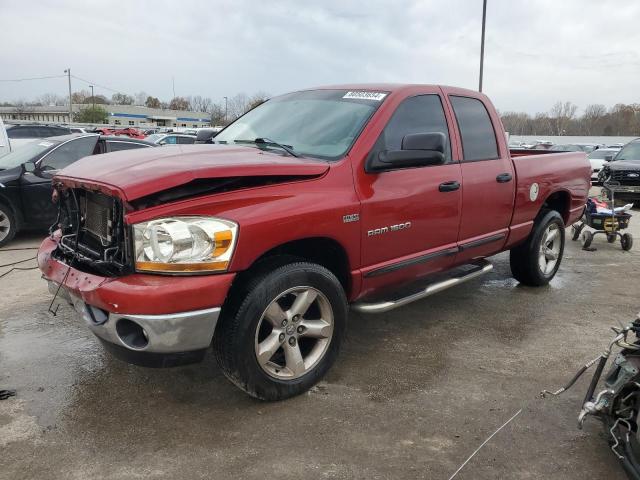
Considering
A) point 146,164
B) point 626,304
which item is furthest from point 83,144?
point 626,304

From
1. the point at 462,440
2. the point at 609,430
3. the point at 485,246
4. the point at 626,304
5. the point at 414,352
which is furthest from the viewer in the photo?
the point at 626,304

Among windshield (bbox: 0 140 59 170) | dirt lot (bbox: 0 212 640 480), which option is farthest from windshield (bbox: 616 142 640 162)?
windshield (bbox: 0 140 59 170)

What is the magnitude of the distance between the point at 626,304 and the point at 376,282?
3117 mm

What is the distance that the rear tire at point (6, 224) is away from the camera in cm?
702

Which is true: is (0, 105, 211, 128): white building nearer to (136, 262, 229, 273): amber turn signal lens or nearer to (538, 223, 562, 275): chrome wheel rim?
(538, 223, 562, 275): chrome wheel rim

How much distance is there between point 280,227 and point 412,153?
1034mm

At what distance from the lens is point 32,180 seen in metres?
7.18

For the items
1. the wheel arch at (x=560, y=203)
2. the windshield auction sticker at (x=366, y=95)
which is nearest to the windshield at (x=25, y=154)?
the windshield auction sticker at (x=366, y=95)

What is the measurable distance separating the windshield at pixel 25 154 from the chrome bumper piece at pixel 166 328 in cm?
576

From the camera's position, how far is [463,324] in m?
4.48

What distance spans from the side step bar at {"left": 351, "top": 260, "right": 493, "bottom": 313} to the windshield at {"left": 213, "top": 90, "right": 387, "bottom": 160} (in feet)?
3.34

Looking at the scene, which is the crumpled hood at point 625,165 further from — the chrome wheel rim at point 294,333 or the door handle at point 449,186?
the chrome wheel rim at point 294,333

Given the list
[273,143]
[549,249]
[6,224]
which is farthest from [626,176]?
[6,224]

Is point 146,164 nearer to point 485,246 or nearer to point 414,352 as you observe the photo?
point 414,352
